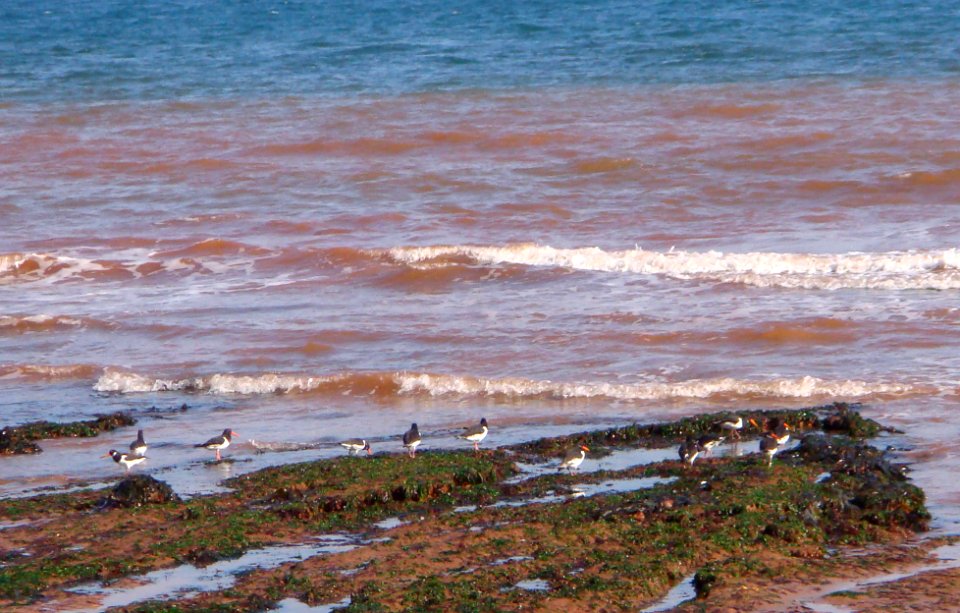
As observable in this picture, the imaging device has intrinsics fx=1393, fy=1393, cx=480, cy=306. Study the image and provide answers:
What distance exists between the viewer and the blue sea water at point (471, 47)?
33.3m

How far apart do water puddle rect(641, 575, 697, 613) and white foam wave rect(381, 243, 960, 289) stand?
930 centimetres

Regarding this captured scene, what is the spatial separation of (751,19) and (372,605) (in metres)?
35.1

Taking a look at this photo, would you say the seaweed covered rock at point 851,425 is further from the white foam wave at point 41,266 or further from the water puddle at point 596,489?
the white foam wave at point 41,266

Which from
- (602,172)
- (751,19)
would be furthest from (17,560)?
(751,19)

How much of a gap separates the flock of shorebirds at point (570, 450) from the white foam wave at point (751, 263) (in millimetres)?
6060

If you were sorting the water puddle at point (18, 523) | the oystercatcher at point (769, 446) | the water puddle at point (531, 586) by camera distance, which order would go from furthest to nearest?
the oystercatcher at point (769, 446) → the water puddle at point (18, 523) → the water puddle at point (531, 586)

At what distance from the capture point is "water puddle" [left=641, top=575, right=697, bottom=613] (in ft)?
25.0

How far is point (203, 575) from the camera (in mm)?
8148

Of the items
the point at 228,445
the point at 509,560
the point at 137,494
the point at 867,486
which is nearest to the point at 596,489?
the point at 509,560

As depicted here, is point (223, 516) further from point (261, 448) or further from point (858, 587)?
point (858, 587)

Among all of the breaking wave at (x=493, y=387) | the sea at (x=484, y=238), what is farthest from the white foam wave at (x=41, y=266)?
the breaking wave at (x=493, y=387)

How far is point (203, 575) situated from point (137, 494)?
5.14 ft

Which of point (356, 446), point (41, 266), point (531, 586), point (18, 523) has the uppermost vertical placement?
point (41, 266)

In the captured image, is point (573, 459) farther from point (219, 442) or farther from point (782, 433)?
point (219, 442)
